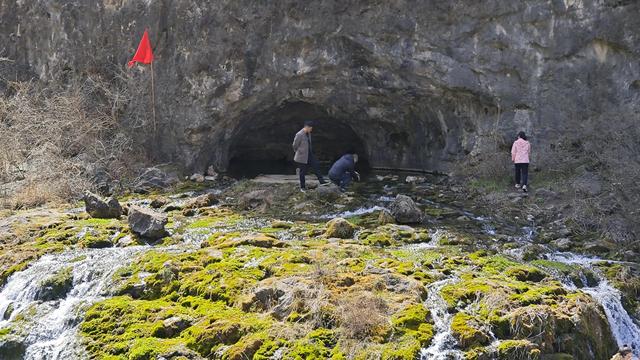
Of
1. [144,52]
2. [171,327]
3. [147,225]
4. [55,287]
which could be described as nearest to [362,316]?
[171,327]

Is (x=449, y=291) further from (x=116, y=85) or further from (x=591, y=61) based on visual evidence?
(x=116, y=85)

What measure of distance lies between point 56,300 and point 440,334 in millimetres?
6041

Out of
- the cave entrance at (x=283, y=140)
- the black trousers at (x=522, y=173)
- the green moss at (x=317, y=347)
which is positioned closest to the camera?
the green moss at (x=317, y=347)

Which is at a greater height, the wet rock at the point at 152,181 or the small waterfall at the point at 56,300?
the wet rock at the point at 152,181

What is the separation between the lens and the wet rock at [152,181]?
1875 cm

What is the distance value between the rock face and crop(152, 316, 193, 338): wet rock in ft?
41.7

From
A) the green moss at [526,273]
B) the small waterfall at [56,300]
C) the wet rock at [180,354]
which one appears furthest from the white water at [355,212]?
the wet rock at [180,354]

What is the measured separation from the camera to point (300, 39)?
67.6ft

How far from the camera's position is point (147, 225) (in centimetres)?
1317

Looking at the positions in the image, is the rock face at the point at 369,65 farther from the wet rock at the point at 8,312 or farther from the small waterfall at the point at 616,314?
the wet rock at the point at 8,312

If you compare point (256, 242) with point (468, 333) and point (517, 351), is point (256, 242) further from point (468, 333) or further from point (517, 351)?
point (517, 351)

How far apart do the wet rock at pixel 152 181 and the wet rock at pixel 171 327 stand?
9836 mm

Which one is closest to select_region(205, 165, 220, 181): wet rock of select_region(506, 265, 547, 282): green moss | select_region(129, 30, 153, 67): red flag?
select_region(129, 30, 153, 67): red flag

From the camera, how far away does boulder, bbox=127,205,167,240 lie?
1309 cm
